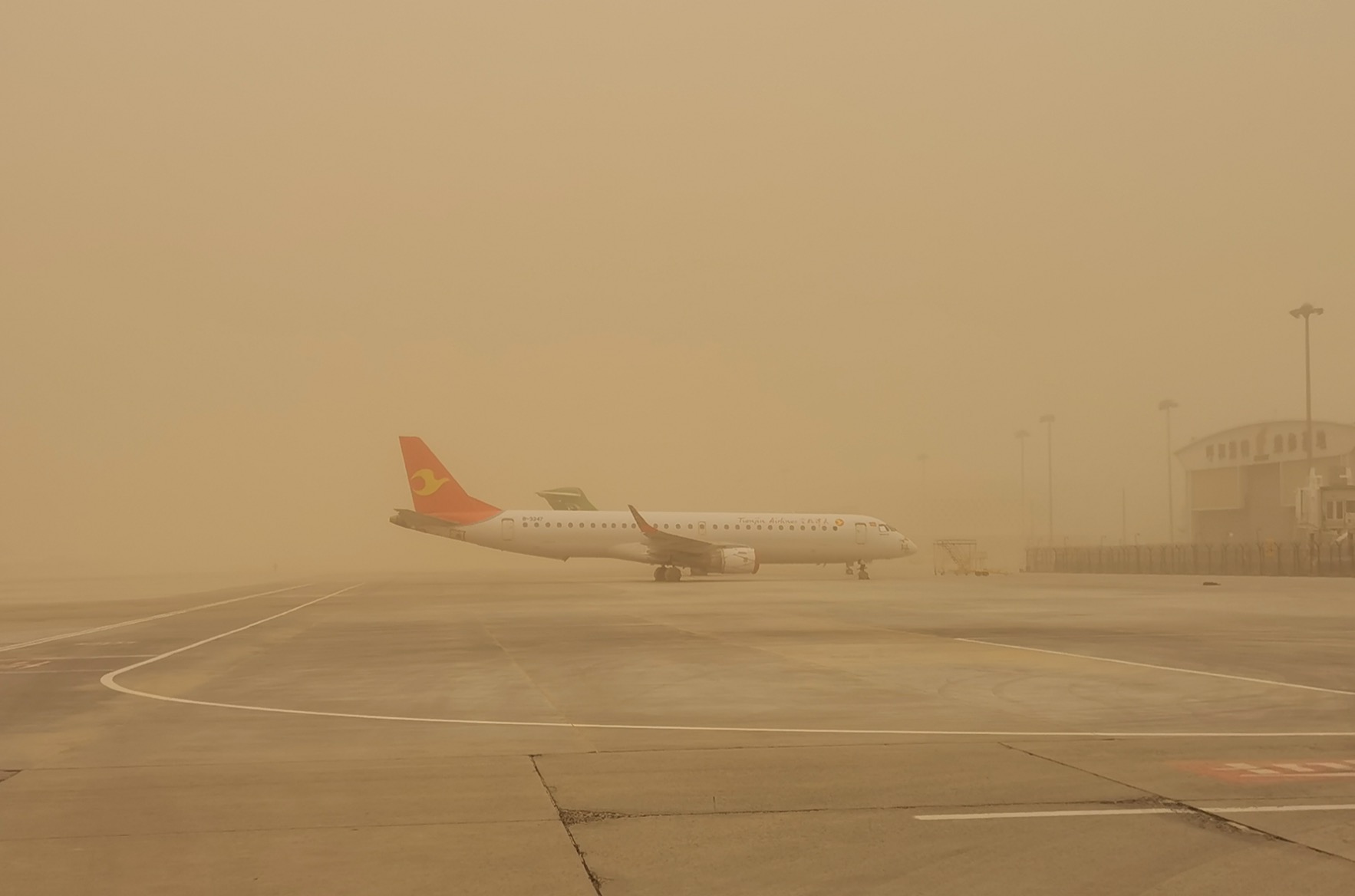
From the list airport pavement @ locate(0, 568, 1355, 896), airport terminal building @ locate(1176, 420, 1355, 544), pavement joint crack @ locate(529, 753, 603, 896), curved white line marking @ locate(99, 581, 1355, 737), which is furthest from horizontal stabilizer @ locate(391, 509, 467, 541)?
airport terminal building @ locate(1176, 420, 1355, 544)

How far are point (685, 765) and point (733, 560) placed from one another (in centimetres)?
4782

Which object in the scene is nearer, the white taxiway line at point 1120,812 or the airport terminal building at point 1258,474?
the white taxiway line at point 1120,812

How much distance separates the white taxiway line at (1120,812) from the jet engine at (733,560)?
49.4 metres

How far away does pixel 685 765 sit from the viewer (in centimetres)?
1047

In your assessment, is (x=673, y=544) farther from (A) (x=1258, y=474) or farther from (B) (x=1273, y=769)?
(A) (x=1258, y=474)

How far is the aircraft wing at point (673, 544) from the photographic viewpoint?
188ft

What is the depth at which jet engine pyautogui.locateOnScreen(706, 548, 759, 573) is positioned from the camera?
190ft

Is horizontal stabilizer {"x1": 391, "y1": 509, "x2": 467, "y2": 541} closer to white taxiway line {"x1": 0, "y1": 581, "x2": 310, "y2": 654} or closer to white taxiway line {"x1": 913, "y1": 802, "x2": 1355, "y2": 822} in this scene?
white taxiway line {"x1": 0, "y1": 581, "x2": 310, "y2": 654}

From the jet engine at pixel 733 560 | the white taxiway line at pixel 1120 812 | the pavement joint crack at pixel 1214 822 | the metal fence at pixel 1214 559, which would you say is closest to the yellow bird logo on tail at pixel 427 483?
the jet engine at pixel 733 560

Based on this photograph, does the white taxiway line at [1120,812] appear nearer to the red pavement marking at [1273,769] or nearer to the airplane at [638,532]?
the red pavement marking at [1273,769]

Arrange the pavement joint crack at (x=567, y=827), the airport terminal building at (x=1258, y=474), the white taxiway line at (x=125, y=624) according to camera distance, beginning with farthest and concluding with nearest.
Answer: the airport terminal building at (x=1258, y=474)
the white taxiway line at (x=125, y=624)
the pavement joint crack at (x=567, y=827)

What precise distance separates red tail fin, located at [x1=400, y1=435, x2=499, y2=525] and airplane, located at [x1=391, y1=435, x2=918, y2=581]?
41mm

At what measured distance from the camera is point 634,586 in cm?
5625

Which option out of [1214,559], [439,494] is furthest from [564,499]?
[1214,559]
